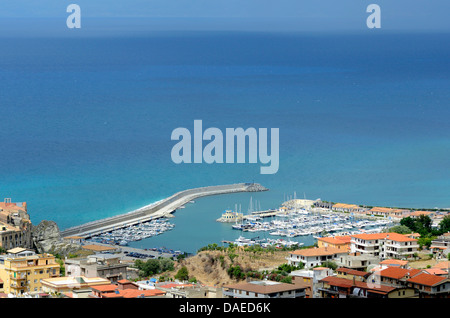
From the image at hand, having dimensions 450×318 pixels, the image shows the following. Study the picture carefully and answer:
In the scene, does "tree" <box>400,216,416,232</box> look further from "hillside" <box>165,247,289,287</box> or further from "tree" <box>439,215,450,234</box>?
"hillside" <box>165,247,289,287</box>

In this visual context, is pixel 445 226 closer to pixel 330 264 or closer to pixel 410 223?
pixel 410 223

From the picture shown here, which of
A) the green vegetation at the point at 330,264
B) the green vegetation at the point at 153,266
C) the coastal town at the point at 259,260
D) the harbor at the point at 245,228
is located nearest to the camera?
the coastal town at the point at 259,260

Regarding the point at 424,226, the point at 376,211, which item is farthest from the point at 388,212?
the point at 424,226

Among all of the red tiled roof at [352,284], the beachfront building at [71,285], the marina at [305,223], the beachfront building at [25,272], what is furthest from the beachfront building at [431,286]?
the marina at [305,223]

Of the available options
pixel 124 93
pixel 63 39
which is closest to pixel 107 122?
pixel 124 93

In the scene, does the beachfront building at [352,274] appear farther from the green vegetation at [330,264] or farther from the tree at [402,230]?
the tree at [402,230]

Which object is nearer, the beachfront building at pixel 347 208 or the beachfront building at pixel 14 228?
the beachfront building at pixel 14 228
